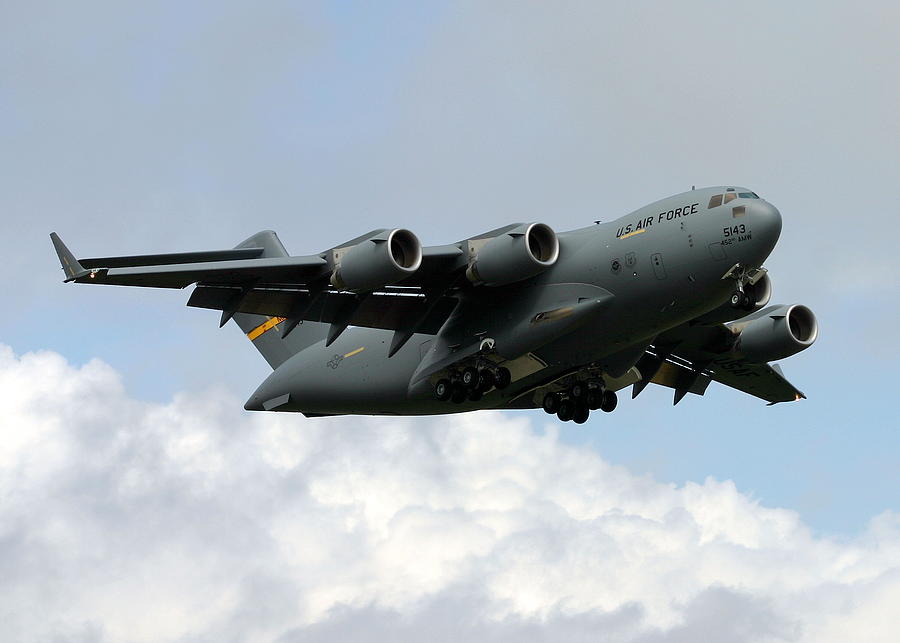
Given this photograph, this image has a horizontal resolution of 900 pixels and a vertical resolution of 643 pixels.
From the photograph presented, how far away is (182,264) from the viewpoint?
20406 mm

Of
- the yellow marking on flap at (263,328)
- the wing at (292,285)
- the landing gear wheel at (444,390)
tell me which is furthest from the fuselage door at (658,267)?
the yellow marking on flap at (263,328)

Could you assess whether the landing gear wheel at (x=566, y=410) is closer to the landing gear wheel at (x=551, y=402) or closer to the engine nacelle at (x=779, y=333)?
the landing gear wheel at (x=551, y=402)

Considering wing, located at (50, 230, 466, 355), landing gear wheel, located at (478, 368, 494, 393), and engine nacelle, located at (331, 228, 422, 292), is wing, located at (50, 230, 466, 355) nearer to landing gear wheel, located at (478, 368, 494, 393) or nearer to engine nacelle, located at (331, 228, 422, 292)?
engine nacelle, located at (331, 228, 422, 292)

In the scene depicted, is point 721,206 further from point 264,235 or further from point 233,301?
point 264,235

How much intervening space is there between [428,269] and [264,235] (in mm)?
6028

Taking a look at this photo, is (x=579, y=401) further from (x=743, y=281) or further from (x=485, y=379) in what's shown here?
(x=743, y=281)

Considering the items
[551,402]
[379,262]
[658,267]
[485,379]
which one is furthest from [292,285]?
[658,267]

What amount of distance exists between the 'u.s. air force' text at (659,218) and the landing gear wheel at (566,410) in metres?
3.99

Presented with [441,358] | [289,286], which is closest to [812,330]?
[441,358]

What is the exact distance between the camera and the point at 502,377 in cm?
2144

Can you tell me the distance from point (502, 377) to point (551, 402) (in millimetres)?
1990

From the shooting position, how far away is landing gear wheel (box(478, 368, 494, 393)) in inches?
842

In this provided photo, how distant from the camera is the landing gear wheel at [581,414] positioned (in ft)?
75.2

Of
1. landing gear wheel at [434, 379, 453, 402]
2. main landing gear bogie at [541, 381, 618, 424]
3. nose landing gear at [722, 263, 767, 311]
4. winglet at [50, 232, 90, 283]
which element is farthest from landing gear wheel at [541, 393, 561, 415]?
winglet at [50, 232, 90, 283]
